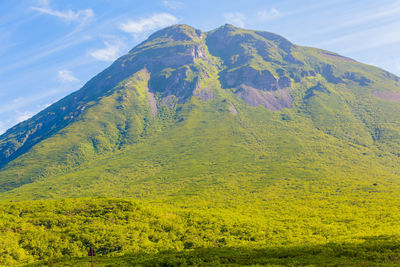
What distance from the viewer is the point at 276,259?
50.0m

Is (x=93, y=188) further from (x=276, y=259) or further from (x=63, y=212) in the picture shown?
(x=276, y=259)

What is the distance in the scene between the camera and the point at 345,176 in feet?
550

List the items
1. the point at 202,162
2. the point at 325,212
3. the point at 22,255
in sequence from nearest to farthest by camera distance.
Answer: the point at 22,255, the point at 325,212, the point at 202,162

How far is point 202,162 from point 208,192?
51.1 metres

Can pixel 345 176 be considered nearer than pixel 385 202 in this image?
No

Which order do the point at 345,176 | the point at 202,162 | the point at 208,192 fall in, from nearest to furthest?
the point at 208,192 < the point at 345,176 < the point at 202,162

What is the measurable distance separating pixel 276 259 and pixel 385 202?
292 ft

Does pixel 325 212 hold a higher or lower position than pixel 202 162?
lower

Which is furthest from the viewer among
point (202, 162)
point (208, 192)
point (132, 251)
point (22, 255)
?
point (202, 162)

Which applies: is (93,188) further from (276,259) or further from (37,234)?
(276,259)

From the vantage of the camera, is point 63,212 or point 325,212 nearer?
point 63,212

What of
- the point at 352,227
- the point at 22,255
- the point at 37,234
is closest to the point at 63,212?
the point at 37,234

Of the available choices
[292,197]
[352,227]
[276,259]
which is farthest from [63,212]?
[292,197]

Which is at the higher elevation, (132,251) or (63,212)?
(63,212)
